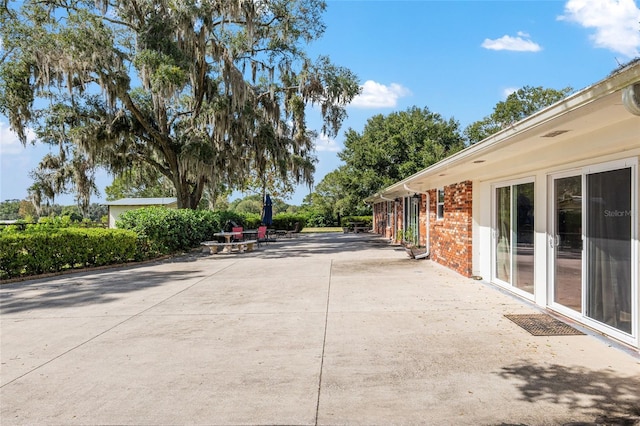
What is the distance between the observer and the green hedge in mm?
9352

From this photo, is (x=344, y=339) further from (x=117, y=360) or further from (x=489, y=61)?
(x=489, y=61)

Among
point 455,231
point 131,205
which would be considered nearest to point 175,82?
point 455,231

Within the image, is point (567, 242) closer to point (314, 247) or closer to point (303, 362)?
point (303, 362)

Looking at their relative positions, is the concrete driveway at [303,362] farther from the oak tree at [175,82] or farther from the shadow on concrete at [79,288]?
the oak tree at [175,82]

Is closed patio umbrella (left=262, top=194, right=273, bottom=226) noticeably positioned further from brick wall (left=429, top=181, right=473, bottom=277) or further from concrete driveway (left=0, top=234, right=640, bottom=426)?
concrete driveway (left=0, top=234, right=640, bottom=426)

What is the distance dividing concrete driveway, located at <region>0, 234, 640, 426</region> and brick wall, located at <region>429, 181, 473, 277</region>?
1496mm

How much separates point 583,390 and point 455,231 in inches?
247

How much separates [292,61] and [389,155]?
13769mm

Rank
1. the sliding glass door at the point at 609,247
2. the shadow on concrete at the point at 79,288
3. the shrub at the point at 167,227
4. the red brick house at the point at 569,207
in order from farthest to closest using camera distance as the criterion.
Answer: the shrub at the point at 167,227, the shadow on concrete at the point at 79,288, the sliding glass door at the point at 609,247, the red brick house at the point at 569,207

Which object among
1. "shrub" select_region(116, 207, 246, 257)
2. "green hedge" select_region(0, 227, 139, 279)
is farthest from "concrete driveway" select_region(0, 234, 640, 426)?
"shrub" select_region(116, 207, 246, 257)

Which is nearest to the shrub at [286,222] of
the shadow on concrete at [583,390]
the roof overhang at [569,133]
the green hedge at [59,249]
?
the green hedge at [59,249]

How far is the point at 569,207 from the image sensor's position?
512 centimetres

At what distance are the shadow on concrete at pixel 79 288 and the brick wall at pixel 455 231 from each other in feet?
20.0

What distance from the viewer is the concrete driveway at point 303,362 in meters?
2.92
